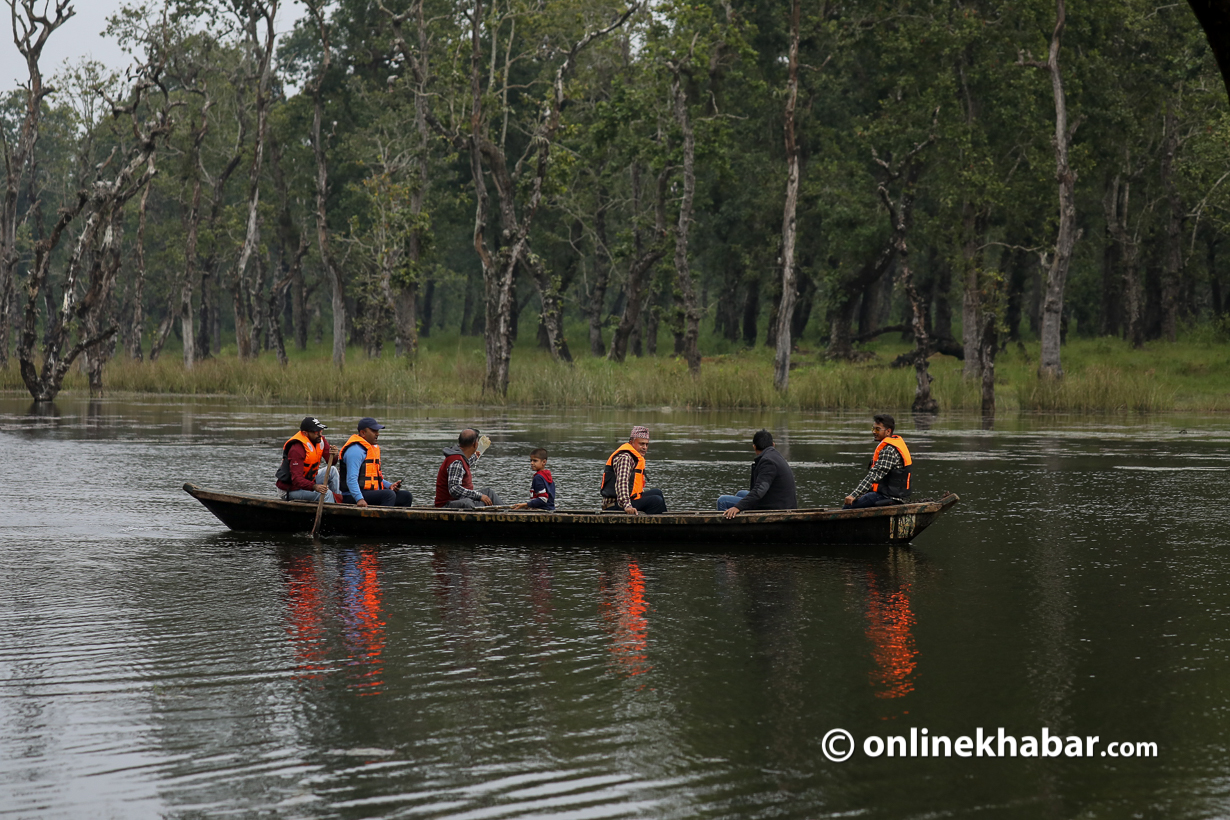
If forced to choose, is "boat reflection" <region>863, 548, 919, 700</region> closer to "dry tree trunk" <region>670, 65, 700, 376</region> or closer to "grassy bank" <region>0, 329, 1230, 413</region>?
"grassy bank" <region>0, 329, 1230, 413</region>

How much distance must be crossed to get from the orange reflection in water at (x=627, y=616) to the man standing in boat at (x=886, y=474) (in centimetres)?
314

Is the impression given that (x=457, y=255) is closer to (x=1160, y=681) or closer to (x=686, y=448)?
(x=686, y=448)

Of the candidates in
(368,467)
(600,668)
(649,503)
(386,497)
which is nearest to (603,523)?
(649,503)

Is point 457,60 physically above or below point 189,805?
above

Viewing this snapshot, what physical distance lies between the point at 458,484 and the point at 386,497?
99cm

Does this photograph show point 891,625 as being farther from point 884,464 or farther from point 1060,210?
point 1060,210

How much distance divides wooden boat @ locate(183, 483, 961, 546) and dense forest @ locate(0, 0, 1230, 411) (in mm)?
22973

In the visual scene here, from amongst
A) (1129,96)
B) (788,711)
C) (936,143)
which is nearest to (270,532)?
(788,711)

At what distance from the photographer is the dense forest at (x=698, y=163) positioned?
43438mm

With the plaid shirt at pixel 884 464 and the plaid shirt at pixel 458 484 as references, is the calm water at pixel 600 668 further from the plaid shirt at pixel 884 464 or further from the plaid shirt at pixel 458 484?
the plaid shirt at pixel 884 464

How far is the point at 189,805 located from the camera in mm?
6520

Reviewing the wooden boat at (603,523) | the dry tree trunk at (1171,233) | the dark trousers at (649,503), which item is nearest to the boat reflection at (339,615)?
the wooden boat at (603,523)

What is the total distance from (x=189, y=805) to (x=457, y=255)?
72768 mm

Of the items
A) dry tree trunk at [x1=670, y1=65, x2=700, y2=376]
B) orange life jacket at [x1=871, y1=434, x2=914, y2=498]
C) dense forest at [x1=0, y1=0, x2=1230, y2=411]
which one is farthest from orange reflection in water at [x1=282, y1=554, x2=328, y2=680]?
dry tree trunk at [x1=670, y1=65, x2=700, y2=376]
